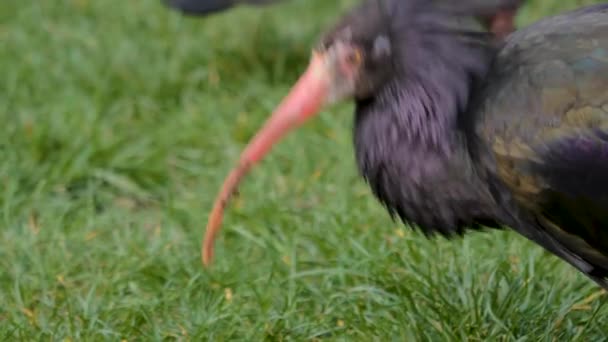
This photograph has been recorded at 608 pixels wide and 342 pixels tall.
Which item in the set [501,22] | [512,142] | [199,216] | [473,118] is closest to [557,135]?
[512,142]

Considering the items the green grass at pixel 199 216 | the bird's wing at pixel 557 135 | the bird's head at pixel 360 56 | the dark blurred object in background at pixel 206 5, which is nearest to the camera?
the bird's wing at pixel 557 135

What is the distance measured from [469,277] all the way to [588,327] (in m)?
0.38

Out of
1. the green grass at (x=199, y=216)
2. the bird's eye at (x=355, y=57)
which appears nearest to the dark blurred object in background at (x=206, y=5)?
the green grass at (x=199, y=216)

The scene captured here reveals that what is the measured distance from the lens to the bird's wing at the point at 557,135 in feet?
10.3

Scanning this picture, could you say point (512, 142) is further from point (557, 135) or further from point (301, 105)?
point (301, 105)

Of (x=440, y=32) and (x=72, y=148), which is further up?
(x=440, y=32)

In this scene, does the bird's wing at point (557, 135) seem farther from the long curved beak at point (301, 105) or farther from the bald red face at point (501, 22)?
the long curved beak at point (301, 105)

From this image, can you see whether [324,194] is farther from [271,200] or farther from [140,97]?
[140,97]

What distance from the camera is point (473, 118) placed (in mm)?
3297

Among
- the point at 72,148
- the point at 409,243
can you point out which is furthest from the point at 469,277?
the point at 72,148

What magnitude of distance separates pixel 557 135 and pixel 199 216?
1755mm

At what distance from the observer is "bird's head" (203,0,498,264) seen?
3.37 metres

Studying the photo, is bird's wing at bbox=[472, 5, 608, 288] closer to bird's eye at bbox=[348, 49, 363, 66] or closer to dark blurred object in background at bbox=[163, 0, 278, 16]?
bird's eye at bbox=[348, 49, 363, 66]

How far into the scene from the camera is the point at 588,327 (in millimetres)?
3697
